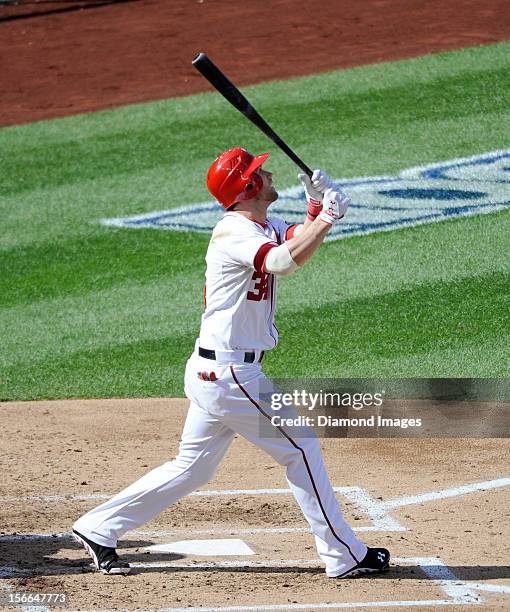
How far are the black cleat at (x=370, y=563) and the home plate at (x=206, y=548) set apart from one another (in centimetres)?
57

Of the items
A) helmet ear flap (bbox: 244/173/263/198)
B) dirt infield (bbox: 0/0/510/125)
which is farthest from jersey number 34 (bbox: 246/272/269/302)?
dirt infield (bbox: 0/0/510/125)

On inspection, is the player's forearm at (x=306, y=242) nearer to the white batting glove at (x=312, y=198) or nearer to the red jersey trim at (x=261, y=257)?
the red jersey trim at (x=261, y=257)

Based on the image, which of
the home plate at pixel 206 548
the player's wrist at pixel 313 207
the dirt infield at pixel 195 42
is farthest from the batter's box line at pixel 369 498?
the dirt infield at pixel 195 42

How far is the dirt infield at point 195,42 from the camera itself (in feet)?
48.7

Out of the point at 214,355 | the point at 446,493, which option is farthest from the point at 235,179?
the point at 446,493

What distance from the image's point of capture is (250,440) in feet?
16.8

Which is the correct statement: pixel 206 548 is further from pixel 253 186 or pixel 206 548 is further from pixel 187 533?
pixel 253 186

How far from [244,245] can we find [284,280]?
5.06 m

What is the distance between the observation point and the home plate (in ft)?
17.9

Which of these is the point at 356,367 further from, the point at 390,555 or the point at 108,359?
the point at 390,555

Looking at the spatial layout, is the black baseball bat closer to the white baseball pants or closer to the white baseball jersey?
the white baseball jersey
